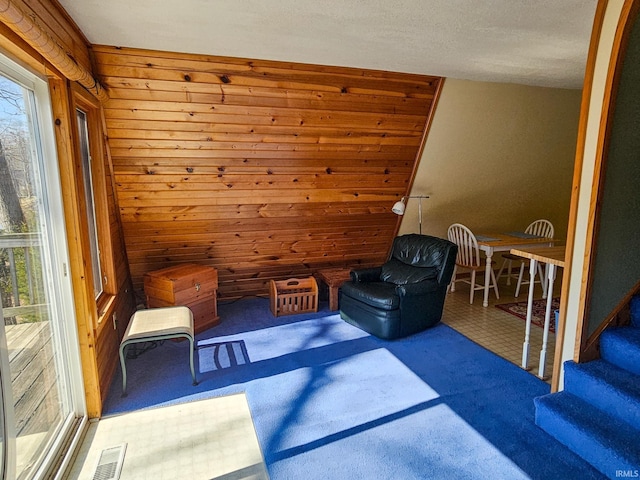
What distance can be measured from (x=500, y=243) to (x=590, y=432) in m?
2.39

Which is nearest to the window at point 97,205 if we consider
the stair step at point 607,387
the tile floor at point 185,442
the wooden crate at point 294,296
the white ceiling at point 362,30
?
the white ceiling at point 362,30

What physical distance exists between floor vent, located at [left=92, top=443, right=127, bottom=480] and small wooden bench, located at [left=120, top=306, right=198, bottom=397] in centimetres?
54

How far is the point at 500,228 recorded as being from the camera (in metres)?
4.99

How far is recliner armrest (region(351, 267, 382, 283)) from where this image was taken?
12.8ft

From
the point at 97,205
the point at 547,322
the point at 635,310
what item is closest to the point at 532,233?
the point at 547,322

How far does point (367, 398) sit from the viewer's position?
8.16 ft

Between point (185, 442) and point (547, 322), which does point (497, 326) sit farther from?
point (185, 442)

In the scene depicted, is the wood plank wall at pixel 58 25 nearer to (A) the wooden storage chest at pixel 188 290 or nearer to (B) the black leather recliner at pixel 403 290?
(A) the wooden storage chest at pixel 188 290

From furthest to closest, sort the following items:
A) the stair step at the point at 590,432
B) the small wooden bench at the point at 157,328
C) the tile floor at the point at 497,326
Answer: the tile floor at the point at 497,326 < the small wooden bench at the point at 157,328 < the stair step at the point at 590,432

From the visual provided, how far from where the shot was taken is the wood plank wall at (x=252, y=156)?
276 centimetres

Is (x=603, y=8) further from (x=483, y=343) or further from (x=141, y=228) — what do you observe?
(x=141, y=228)

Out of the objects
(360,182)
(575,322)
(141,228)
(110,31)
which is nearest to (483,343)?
(575,322)

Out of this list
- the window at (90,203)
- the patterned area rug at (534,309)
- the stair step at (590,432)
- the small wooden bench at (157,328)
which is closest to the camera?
the stair step at (590,432)

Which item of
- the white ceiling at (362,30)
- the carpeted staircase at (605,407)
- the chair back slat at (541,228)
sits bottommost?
the carpeted staircase at (605,407)
